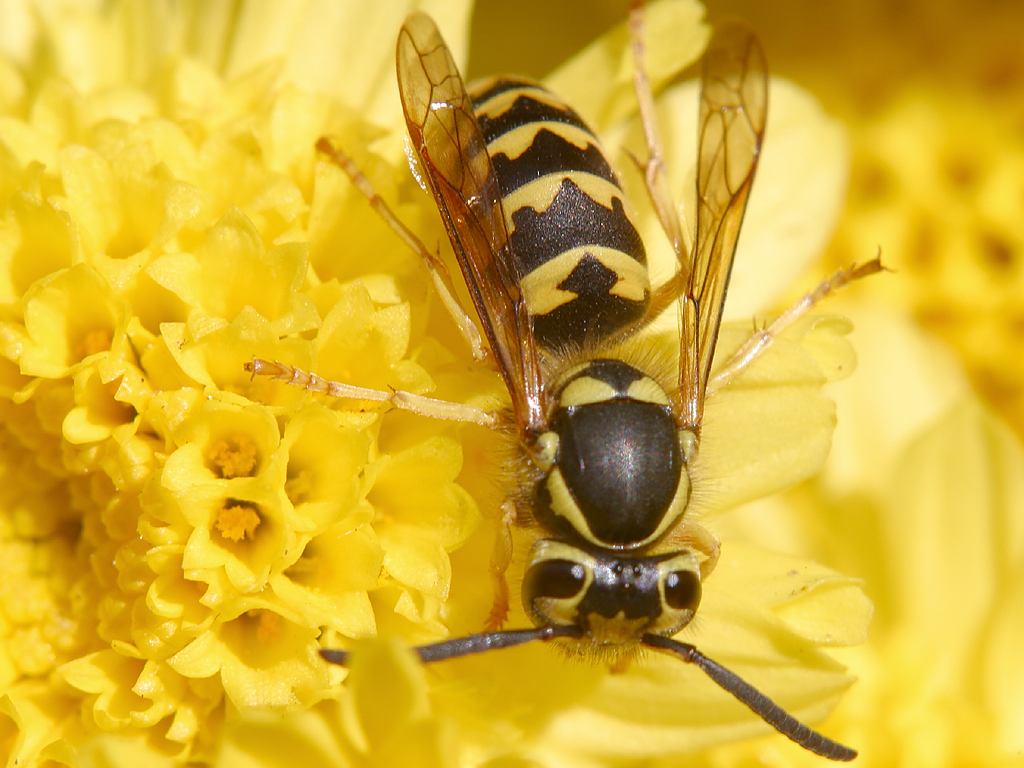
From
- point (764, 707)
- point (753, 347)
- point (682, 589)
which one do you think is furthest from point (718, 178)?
point (764, 707)

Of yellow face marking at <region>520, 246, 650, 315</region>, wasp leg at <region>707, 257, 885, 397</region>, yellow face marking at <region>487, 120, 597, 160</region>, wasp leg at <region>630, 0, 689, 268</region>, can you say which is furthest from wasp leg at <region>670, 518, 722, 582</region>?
yellow face marking at <region>487, 120, 597, 160</region>

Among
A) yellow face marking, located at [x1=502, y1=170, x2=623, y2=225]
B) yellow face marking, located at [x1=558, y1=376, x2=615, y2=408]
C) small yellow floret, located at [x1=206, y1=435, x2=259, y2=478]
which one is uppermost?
yellow face marking, located at [x1=502, y1=170, x2=623, y2=225]

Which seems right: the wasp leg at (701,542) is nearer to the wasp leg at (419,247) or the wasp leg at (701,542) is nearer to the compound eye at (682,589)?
the compound eye at (682,589)

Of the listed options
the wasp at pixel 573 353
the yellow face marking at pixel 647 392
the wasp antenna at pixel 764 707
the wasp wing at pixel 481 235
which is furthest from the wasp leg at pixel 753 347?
the wasp antenna at pixel 764 707

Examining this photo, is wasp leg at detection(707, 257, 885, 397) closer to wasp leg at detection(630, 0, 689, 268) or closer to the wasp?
the wasp

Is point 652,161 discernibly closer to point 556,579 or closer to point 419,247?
point 419,247

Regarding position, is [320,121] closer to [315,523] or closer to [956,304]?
[315,523]

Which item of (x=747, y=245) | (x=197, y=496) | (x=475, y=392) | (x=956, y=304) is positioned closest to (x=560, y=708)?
(x=475, y=392)
